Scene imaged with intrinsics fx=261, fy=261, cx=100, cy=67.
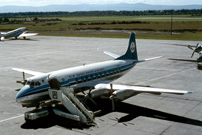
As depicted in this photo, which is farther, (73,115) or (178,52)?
(178,52)

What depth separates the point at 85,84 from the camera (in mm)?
29828

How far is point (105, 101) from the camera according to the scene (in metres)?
31.6

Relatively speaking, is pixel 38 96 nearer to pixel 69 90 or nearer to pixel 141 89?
pixel 69 90

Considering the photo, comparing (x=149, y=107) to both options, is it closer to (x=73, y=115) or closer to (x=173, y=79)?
(x=73, y=115)

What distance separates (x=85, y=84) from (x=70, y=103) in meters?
4.95

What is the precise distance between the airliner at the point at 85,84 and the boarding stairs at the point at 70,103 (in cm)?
73

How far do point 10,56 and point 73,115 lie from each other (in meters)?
48.2

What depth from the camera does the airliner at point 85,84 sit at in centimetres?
2622

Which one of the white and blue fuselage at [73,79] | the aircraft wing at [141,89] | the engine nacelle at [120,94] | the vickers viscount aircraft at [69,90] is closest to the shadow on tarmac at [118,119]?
the vickers viscount aircraft at [69,90]

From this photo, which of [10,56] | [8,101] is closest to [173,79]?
[8,101]

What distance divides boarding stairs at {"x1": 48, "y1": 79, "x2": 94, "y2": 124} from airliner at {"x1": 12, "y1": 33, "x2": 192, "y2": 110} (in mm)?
728

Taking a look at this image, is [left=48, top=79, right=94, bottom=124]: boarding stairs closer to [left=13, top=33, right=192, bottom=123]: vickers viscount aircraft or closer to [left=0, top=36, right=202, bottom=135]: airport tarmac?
[left=13, top=33, right=192, bottom=123]: vickers viscount aircraft

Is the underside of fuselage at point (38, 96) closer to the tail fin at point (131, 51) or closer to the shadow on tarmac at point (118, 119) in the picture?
the shadow on tarmac at point (118, 119)

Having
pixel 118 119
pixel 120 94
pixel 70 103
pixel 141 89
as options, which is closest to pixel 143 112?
pixel 141 89
